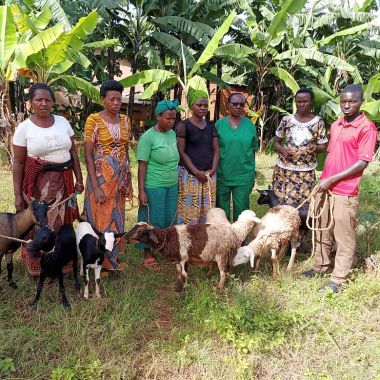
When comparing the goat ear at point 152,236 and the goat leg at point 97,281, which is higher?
the goat ear at point 152,236

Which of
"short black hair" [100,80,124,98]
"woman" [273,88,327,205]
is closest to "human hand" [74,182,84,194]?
"short black hair" [100,80,124,98]

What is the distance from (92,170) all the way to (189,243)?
4.21 feet

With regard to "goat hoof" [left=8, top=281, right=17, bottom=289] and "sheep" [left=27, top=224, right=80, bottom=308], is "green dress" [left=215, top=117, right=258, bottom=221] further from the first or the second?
→ "goat hoof" [left=8, top=281, right=17, bottom=289]

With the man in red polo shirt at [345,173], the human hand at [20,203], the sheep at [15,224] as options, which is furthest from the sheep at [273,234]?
the human hand at [20,203]

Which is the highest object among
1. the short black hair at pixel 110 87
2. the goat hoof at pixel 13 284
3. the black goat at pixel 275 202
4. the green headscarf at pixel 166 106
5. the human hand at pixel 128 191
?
the short black hair at pixel 110 87

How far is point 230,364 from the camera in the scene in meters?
2.82

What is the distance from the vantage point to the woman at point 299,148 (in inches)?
167

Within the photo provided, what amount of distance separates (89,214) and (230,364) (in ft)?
7.02

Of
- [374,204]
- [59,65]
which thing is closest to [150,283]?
[374,204]

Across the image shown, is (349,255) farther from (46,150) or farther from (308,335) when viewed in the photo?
(46,150)

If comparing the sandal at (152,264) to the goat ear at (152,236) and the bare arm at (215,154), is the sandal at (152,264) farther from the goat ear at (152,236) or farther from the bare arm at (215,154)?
the bare arm at (215,154)

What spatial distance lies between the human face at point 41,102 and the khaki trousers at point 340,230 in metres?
3.01

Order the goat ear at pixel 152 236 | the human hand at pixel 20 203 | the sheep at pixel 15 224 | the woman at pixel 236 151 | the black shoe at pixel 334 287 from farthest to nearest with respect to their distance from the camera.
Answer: the woman at pixel 236 151, the black shoe at pixel 334 287, the goat ear at pixel 152 236, the human hand at pixel 20 203, the sheep at pixel 15 224

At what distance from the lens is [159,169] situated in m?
4.15
